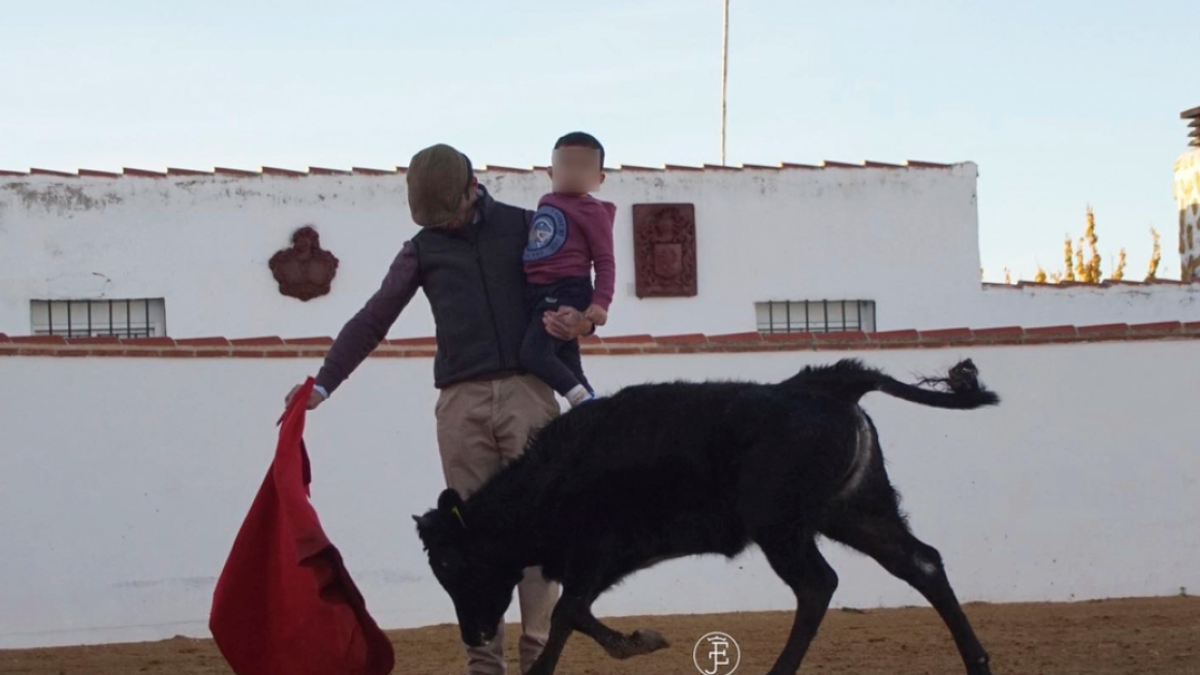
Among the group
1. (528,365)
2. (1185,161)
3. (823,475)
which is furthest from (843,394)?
(1185,161)

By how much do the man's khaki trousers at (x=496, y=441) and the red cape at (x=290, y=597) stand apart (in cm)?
46

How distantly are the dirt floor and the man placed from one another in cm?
190

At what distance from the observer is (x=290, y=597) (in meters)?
6.20

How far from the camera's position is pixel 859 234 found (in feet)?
70.0

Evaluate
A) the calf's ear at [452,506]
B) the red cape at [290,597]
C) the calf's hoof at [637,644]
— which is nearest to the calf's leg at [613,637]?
the calf's hoof at [637,644]

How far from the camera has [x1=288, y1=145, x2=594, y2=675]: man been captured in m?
6.21

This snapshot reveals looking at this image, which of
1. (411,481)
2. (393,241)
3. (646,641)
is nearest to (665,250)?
(393,241)

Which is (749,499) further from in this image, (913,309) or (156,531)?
(913,309)

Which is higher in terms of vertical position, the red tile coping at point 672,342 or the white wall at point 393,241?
the white wall at point 393,241

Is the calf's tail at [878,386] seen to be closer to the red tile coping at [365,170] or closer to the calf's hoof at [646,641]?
the calf's hoof at [646,641]

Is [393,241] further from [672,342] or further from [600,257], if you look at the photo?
[600,257]

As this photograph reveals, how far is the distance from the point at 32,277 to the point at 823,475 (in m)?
16.0

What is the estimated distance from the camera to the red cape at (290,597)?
6.16m

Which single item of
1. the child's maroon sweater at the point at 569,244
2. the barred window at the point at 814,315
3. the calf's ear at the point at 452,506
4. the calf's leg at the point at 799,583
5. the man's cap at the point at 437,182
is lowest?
the calf's leg at the point at 799,583
